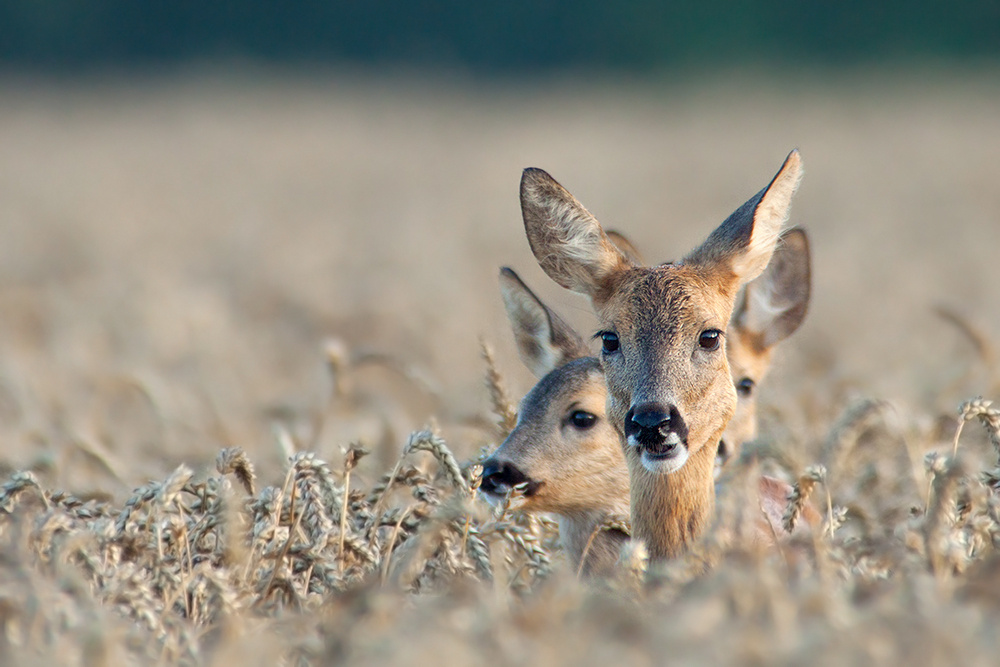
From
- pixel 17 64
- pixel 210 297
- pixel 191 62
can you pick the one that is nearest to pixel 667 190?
pixel 210 297

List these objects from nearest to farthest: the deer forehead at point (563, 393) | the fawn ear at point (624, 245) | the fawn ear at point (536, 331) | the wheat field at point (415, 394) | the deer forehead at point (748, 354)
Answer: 1. the wheat field at point (415, 394)
2. the deer forehead at point (563, 393)
3. the fawn ear at point (536, 331)
4. the fawn ear at point (624, 245)
5. the deer forehead at point (748, 354)

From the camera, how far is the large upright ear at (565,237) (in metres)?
3.93

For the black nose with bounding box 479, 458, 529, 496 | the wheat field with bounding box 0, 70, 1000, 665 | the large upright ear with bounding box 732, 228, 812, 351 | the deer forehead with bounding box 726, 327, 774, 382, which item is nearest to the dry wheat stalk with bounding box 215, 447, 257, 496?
the wheat field with bounding box 0, 70, 1000, 665

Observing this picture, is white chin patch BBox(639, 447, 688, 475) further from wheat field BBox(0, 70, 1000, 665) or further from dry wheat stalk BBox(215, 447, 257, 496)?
dry wheat stalk BBox(215, 447, 257, 496)

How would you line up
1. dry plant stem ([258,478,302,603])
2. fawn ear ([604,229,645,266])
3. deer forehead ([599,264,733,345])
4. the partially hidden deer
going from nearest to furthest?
dry plant stem ([258,478,302,603]) → deer forehead ([599,264,733,345]) → the partially hidden deer → fawn ear ([604,229,645,266])

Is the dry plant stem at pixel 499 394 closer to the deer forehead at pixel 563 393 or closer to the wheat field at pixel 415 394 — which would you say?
the wheat field at pixel 415 394

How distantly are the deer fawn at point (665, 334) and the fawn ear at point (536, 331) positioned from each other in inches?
18.4

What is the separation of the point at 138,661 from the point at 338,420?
3258mm

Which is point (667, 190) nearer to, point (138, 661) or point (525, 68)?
point (138, 661)

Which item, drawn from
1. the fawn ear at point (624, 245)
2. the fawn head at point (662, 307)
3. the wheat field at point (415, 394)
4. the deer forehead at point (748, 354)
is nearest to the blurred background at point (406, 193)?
the wheat field at point (415, 394)

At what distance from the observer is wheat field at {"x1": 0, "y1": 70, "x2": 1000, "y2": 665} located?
101 inches

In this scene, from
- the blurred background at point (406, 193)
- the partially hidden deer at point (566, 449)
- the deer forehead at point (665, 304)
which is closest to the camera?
the deer forehead at point (665, 304)

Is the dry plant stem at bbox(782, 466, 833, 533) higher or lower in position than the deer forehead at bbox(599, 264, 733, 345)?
lower

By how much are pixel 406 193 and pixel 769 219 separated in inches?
440
